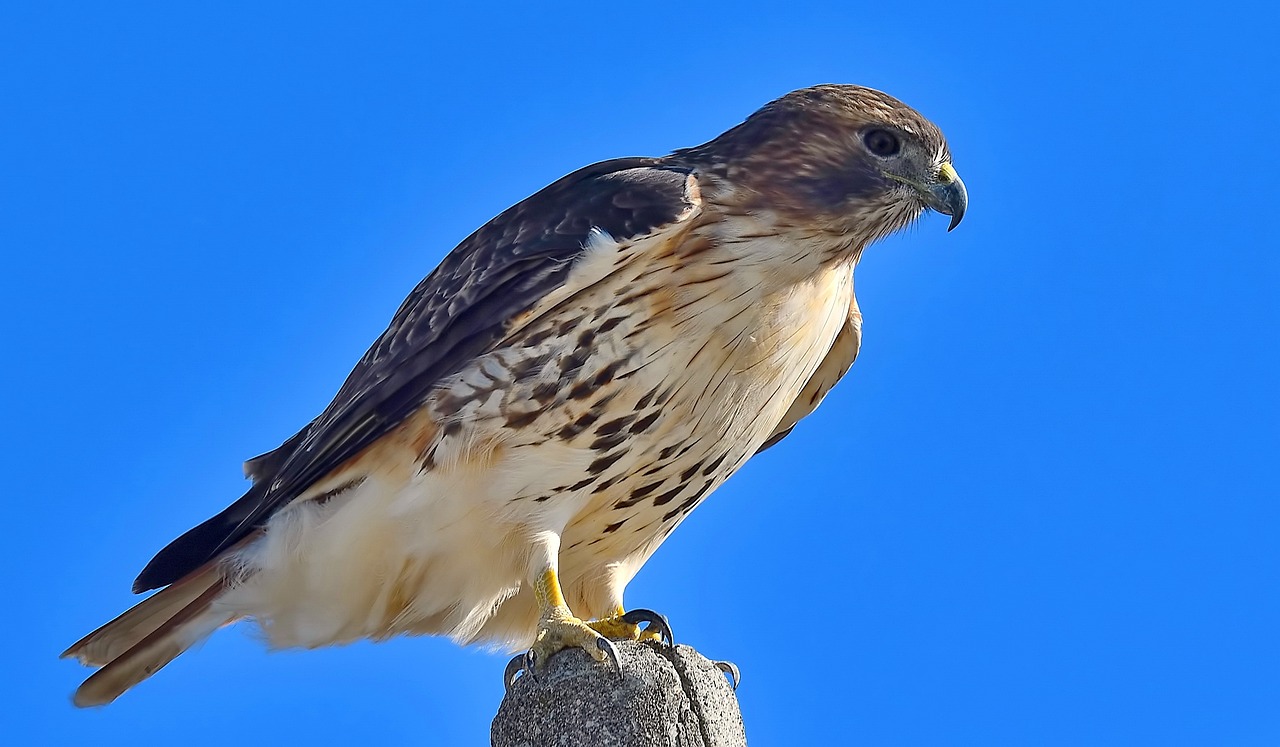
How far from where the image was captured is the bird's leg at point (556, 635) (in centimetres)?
410

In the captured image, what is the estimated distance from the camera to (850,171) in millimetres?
4770

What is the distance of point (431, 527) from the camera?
4.73 m

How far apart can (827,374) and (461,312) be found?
1451 mm

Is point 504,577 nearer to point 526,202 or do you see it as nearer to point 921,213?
point 526,202

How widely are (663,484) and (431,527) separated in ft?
2.41

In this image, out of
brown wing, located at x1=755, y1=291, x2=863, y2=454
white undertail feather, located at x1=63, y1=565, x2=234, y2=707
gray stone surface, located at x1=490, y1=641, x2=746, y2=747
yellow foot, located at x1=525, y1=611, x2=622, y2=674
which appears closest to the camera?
gray stone surface, located at x1=490, y1=641, x2=746, y2=747

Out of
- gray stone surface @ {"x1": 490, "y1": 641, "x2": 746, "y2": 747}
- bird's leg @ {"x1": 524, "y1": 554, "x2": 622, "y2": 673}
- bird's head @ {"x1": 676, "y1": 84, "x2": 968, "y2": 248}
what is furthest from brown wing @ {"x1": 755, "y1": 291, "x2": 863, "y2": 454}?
gray stone surface @ {"x1": 490, "y1": 641, "x2": 746, "y2": 747}

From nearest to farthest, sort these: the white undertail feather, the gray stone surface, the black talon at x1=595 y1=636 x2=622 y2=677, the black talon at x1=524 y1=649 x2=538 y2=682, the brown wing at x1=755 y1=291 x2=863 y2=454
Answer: the gray stone surface < the black talon at x1=595 y1=636 x2=622 y2=677 < the black talon at x1=524 y1=649 x2=538 y2=682 < the white undertail feather < the brown wing at x1=755 y1=291 x2=863 y2=454

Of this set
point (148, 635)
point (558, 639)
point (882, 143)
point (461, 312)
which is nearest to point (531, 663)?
point (558, 639)

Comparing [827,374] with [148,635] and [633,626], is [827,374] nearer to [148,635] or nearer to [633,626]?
[633,626]

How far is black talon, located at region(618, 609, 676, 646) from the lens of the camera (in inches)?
178

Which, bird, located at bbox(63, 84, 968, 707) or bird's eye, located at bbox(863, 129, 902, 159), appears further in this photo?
bird's eye, located at bbox(863, 129, 902, 159)

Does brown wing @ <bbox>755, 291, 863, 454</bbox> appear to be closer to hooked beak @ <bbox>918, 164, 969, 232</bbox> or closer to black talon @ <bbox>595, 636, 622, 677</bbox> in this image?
hooked beak @ <bbox>918, 164, 969, 232</bbox>

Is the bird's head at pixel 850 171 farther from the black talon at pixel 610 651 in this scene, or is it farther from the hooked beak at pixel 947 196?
the black talon at pixel 610 651
